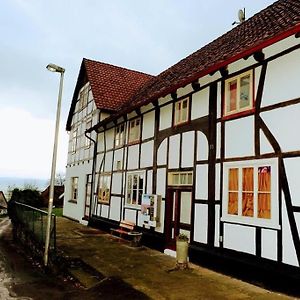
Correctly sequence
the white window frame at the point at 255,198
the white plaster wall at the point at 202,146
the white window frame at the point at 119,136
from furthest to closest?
the white window frame at the point at 119,136
the white plaster wall at the point at 202,146
the white window frame at the point at 255,198

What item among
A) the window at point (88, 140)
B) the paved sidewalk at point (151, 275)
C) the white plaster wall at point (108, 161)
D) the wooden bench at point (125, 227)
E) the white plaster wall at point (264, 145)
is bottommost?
the paved sidewalk at point (151, 275)

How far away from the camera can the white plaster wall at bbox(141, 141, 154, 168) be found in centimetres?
1303

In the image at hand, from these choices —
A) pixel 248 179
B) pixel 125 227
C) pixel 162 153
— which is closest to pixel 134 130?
pixel 162 153

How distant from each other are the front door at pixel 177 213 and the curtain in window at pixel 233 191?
1.87m

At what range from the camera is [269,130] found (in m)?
7.91

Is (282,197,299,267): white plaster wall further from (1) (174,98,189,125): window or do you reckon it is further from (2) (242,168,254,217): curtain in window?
(1) (174,98,189,125): window

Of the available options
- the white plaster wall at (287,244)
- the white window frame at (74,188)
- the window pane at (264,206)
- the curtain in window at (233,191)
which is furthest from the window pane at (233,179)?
the white window frame at (74,188)

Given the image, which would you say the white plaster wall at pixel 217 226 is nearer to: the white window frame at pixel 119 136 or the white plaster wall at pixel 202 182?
the white plaster wall at pixel 202 182

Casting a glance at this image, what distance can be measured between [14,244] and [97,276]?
8.09m

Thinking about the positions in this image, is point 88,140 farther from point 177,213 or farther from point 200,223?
point 200,223

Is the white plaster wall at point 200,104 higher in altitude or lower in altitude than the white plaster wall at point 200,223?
higher

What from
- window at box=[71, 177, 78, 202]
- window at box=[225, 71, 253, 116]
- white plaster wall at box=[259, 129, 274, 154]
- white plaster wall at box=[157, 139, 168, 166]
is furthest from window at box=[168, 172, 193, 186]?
window at box=[71, 177, 78, 202]

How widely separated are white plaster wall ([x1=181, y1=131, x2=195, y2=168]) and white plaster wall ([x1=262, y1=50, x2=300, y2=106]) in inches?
116

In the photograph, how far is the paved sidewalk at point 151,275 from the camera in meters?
6.98
